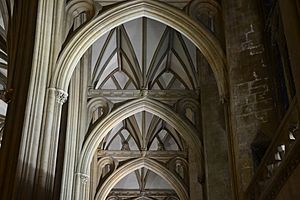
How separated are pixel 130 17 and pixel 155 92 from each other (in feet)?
12.9

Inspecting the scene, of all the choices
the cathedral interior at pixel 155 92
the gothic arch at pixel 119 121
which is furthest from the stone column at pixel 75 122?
the gothic arch at pixel 119 121

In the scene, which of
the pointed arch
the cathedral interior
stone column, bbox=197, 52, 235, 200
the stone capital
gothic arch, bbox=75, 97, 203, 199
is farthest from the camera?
the pointed arch

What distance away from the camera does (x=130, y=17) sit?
11.6 m

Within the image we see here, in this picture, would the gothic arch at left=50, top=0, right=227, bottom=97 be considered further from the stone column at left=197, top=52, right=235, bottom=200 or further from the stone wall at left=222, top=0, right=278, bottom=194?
the stone column at left=197, top=52, right=235, bottom=200

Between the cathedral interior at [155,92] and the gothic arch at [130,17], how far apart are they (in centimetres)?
2

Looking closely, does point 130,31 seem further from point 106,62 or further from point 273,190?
point 273,190

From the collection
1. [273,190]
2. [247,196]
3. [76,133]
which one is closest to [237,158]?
[247,196]

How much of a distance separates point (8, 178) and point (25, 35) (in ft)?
9.81

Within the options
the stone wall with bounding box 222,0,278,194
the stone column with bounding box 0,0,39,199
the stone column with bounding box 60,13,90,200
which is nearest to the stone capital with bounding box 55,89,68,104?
the stone column with bounding box 0,0,39,199

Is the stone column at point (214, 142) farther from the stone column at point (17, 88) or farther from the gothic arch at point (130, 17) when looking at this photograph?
the stone column at point (17, 88)

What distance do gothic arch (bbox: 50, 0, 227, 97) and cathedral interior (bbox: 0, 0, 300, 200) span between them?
0.02 m

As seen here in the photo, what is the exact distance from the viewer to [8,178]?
28.2 ft

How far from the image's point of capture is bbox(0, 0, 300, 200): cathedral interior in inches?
338

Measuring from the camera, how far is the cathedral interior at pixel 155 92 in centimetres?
858
